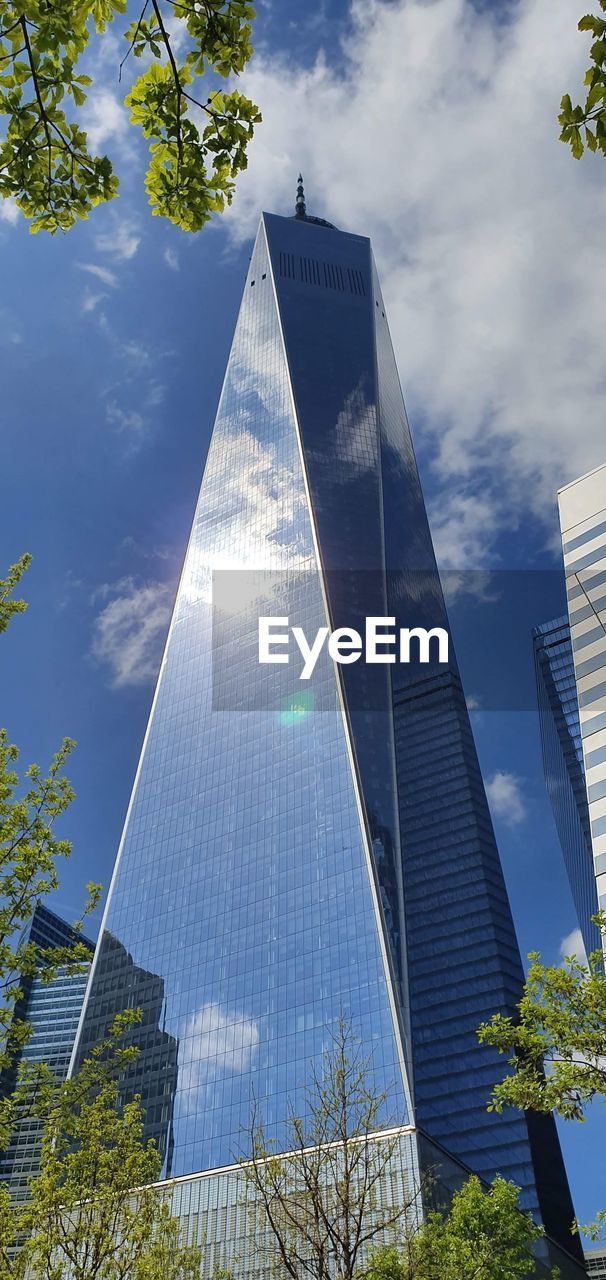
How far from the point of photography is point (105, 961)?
382ft

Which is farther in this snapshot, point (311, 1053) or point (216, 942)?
point (216, 942)

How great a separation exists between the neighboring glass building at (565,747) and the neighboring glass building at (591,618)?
240 ft

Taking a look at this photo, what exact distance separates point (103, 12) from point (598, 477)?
53702mm

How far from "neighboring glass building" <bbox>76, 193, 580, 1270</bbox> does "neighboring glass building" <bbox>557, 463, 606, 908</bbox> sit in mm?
Answer: 45393

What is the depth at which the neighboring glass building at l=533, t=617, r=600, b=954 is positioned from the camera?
434ft


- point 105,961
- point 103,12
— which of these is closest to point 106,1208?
point 103,12

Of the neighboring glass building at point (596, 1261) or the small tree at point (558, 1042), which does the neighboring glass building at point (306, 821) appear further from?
the small tree at point (558, 1042)

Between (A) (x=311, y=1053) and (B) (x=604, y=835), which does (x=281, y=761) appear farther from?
(B) (x=604, y=835)

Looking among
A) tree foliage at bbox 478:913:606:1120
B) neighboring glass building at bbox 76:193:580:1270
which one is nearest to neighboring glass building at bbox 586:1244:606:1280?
neighboring glass building at bbox 76:193:580:1270

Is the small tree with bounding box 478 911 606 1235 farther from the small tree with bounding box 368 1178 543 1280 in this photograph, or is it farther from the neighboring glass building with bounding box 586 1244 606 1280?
the neighboring glass building with bounding box 586 1244 606 1280

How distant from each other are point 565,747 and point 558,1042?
122 m

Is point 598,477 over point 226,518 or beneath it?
beneath

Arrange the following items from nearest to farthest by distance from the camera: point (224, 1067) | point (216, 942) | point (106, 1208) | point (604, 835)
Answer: point (106, 1208) < point (604, 835) < point (224, 1067) < point (216, 942)

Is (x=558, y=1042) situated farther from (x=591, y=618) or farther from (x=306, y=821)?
(x=306, y=821)
